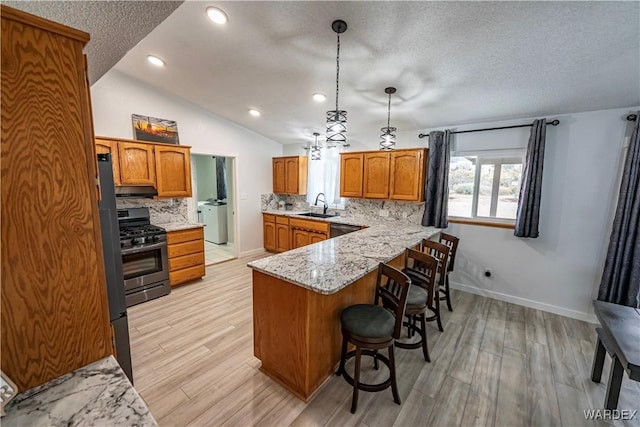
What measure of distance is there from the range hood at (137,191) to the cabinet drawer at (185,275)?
1.15 metres

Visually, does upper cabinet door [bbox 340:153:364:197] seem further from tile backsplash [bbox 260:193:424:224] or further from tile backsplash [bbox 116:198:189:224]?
tile backsplash [bbox 116:198:189:224]

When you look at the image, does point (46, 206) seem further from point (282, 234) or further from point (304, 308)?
point (282, 234)

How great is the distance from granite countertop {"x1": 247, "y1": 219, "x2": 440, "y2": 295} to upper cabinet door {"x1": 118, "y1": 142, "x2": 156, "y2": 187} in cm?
254

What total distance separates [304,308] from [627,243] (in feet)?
11.1

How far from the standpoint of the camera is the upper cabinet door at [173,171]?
3691 mm

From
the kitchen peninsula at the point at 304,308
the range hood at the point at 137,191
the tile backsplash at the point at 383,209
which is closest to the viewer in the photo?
the kitchen peninsula at the point at 304,308

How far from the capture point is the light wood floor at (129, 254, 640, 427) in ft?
5.84

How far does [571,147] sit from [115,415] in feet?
14.4

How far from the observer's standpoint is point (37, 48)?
33.3 inches

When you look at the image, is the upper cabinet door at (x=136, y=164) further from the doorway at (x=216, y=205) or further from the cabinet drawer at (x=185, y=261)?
the doorway at (x=216, y=205)

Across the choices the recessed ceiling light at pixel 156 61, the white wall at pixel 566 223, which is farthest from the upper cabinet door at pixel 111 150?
the white wall at pixel 566 223

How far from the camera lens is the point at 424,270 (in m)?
2.85

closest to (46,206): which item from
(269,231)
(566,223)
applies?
(566,223)

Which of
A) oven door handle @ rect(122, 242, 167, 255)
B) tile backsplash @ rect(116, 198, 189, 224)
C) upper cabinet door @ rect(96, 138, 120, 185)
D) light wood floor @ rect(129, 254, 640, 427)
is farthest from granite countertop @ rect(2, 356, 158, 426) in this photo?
tile backsplash @ rect(116, 198, 189, 224)
